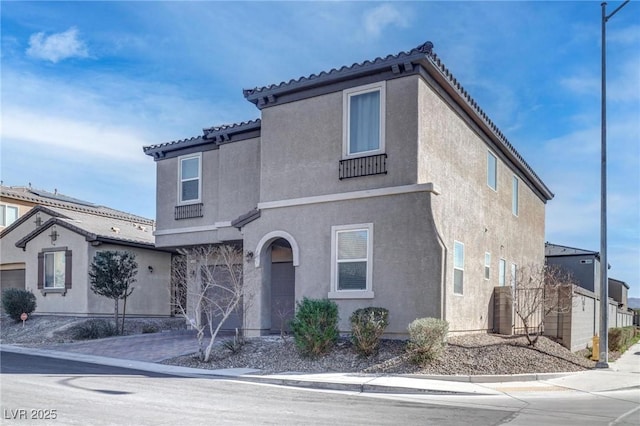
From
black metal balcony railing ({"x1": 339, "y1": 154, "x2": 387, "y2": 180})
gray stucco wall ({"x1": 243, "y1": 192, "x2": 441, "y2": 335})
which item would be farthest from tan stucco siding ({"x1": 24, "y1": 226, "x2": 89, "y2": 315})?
black metal balcony railing ({"x1": 339, "y1": 154, "x2": 387, "y2": 180})

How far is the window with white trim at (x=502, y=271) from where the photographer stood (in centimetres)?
2005

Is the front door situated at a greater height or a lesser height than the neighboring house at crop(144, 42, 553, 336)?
lesser

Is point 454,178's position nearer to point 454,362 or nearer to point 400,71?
point 400,71

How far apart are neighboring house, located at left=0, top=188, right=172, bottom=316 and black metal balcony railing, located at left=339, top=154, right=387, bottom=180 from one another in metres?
10.8

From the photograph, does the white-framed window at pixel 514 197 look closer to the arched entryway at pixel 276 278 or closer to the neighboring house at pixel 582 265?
the neighboring house at pixel 582 265

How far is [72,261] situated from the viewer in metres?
22.8

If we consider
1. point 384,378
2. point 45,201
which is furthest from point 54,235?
point 384,378

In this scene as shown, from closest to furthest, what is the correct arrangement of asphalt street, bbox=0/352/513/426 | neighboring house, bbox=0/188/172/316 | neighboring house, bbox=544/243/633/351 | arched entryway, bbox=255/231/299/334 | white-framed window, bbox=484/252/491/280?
asphalt street, bbox=0/352/513/426 → arched entryway, bbox=255/231/299/334 → neighboring house, bbox=544/243/633/351 → white-framed window, bbox=484/252/491/280 → neighboring house, bbox=0/188/172/316

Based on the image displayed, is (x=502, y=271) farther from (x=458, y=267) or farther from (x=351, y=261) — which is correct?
(x=351, y=261)

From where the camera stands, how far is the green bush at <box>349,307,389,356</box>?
1298 cm

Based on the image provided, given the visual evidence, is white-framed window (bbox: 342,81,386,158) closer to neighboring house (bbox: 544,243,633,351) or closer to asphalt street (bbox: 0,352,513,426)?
asphalt street (bbox: 0,352,513,426)

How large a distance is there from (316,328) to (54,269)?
15.7 m

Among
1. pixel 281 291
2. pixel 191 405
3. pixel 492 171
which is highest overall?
pixel 492 171

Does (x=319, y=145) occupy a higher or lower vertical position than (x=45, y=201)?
higher
